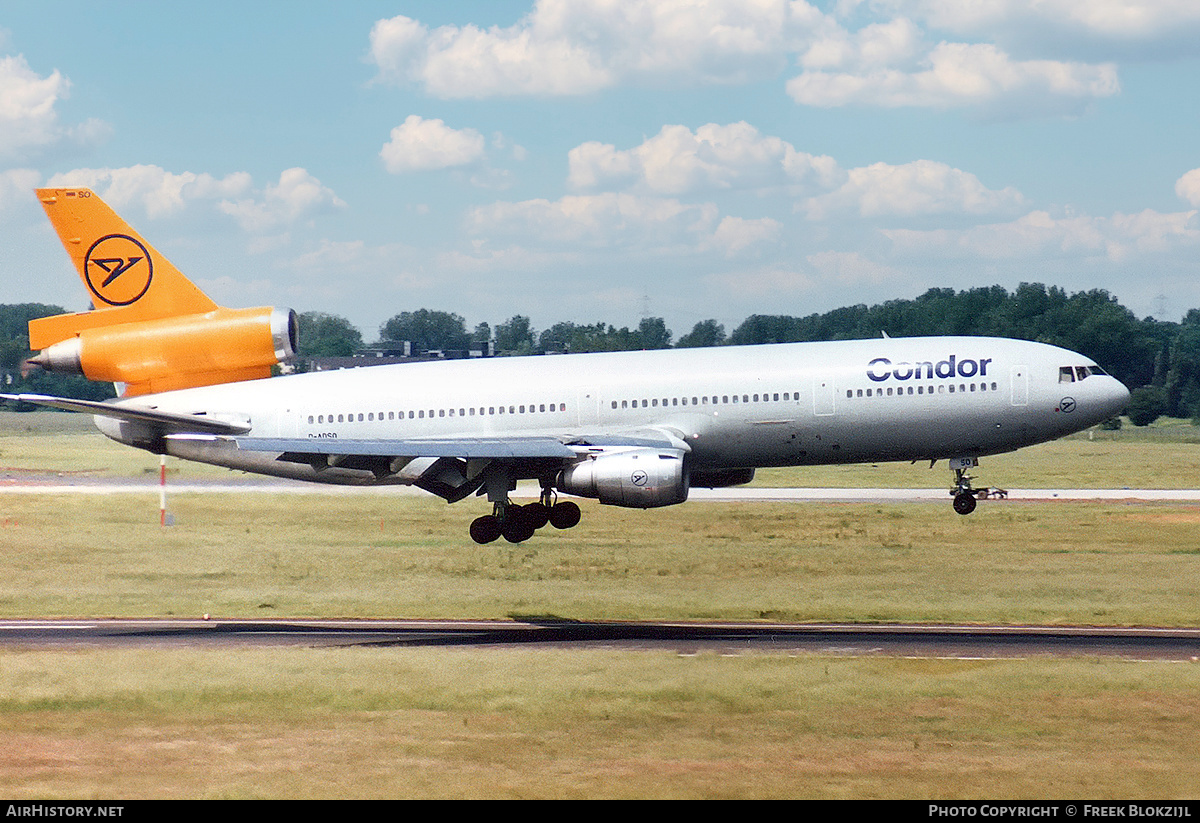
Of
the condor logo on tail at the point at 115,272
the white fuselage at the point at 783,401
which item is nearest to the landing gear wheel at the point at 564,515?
the white fuselage at the point at 783,401

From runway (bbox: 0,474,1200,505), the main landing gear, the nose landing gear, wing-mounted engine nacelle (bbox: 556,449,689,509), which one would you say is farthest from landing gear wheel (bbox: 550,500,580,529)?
runway (bbox: 0,474,1200,505)

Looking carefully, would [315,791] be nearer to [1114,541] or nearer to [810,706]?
[810,706]

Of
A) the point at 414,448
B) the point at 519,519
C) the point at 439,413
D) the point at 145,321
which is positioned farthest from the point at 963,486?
the point at 145,321

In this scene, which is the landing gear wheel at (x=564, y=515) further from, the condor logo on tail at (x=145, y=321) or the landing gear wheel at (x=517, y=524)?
the condor logo on tail at (x=145, y=321)

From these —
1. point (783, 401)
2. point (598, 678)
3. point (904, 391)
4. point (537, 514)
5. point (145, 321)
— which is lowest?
point (598, 678)

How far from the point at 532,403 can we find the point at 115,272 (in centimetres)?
1646

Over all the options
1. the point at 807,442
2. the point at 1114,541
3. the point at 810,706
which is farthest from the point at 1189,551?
the point at 810,706

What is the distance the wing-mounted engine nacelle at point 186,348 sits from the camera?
4947cm

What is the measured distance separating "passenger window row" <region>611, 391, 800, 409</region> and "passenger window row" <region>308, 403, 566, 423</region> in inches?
106

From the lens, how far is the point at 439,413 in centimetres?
4875

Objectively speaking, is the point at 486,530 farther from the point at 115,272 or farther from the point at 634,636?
the point at 115,272

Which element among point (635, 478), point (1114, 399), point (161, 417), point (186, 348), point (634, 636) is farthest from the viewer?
point (186, 348)

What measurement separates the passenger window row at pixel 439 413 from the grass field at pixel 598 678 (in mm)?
6338

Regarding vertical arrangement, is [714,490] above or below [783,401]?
below
